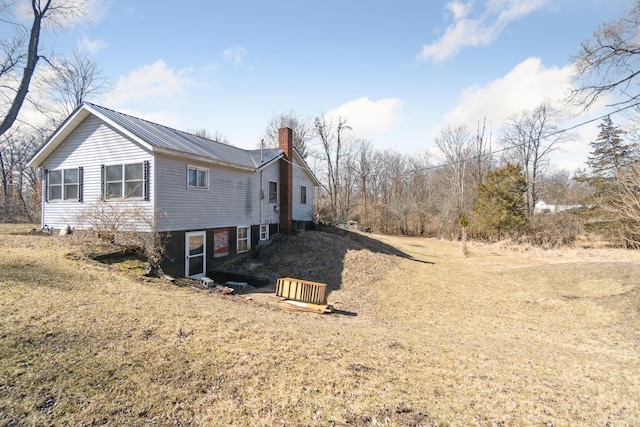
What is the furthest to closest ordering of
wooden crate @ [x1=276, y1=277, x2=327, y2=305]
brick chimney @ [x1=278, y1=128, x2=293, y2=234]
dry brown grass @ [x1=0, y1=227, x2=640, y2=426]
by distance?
brick chimney @ [x1=278, y1=128, x2=293, y2=234]
wooden crate @ [x1=276, y1=277, x2=327, y2=305]
dry brown grass @ [x1=0, y1=227, x2=640, y2=426]

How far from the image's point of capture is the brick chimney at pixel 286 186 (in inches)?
687

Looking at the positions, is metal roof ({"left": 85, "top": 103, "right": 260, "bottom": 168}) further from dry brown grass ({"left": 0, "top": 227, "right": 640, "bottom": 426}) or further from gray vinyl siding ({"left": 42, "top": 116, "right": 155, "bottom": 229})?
dry brown grass ({"left": 0, "top": 227, "right": 640, "bottom": 426})

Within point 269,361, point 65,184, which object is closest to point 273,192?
point 65,184

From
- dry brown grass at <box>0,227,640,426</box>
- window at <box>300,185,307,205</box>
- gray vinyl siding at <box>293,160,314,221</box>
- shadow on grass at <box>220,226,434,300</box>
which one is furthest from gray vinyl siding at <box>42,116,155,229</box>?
window at <box>300,185,307,205</box>

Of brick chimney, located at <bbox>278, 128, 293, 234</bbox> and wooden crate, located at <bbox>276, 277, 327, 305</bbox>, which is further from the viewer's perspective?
brick chimney, located at <bbox>278, 128, 293, 234</bbox>

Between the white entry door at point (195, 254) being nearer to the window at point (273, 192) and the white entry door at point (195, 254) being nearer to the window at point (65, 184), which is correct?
the window at point (65, 184)

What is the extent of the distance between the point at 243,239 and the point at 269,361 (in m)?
10.8

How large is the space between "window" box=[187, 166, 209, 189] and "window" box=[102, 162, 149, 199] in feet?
4.83

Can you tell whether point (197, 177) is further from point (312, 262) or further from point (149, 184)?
point (312, 262)

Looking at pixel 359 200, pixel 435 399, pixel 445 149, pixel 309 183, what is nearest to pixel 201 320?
pixel 435 399

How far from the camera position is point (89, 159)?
37.0 ft

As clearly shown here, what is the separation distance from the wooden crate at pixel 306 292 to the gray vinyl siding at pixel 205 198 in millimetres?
4343

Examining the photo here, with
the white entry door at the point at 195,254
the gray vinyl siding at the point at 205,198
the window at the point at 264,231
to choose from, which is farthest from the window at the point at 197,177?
the window at the point at 264,231

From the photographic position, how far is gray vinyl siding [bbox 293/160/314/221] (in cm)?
1881
